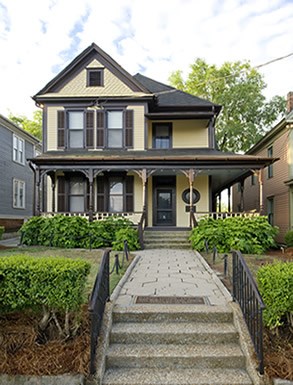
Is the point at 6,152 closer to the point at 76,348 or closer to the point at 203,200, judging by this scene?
the point at 203,200

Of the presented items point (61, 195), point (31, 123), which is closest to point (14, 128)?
point (61, 195)

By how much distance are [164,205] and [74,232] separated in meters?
5.10

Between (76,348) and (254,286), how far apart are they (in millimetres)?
2099

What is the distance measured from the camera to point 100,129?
48.2 feet

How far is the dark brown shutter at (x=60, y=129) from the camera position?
14766mm

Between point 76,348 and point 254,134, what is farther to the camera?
point 254,134

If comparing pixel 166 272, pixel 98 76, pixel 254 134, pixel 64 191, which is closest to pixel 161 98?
pixel 98 76

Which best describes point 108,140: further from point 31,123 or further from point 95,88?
point 31,123

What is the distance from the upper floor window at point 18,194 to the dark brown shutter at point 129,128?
899cm

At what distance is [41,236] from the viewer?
11773 millimetres

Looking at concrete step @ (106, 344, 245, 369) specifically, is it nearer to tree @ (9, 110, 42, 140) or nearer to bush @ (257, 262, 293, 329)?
bush @ (257, 262, 293, 329)

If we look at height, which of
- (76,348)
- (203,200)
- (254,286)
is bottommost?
(76,348)

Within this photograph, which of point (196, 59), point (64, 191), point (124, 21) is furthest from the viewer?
point (196, 59)

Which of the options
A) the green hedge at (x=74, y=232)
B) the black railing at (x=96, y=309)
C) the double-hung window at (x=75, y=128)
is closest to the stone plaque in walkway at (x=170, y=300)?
the black railing at (x=96, y=309)
